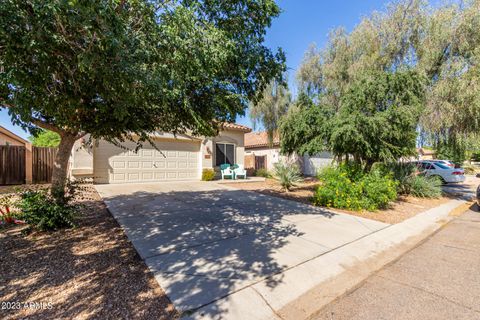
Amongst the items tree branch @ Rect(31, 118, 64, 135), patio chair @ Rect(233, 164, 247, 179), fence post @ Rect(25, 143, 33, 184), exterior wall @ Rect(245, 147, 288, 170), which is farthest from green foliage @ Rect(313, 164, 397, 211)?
fence post @ Rect(25, 143, 33, 184)

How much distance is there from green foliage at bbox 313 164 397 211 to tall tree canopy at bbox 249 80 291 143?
8213 mm

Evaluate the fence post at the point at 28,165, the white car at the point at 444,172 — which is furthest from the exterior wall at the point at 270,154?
the fence post at the point at 28,165

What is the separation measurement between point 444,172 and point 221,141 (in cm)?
1374

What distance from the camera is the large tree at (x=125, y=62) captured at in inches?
88.1

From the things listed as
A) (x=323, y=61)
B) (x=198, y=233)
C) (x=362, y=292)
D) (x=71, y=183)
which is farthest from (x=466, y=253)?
(x=323, y=61)

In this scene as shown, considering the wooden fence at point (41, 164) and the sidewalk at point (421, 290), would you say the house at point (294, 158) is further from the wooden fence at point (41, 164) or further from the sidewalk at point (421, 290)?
the sidewalk at point (421, 290)

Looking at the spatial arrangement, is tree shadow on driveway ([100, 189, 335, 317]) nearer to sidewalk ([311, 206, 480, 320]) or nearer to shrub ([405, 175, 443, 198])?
sidewalk ([311, 206, 480, 320])

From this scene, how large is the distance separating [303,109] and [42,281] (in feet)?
28.5

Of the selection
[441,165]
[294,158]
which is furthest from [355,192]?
[294,158]

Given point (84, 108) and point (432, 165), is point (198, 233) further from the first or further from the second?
point (432, 165)

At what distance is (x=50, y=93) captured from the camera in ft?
9.80

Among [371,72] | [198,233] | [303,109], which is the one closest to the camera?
[198,233]

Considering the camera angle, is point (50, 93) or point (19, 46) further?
point (50, 93)

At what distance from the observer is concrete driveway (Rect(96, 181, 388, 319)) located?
2.63m
